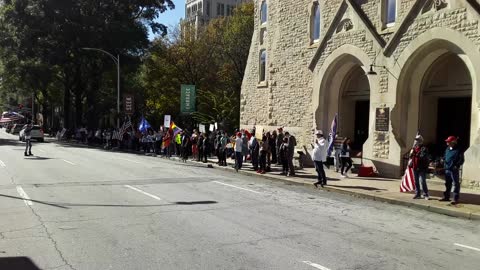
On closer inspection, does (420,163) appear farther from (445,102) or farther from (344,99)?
(344,99)

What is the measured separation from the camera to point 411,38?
1830 centimetres

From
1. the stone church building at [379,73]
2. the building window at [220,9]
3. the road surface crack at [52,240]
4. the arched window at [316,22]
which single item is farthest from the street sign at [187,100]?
the building window at [220,9]

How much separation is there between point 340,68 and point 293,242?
15783 millimetres

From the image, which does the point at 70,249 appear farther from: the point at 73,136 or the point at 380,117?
the point at 73,136

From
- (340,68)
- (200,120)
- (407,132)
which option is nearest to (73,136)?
(200,120)

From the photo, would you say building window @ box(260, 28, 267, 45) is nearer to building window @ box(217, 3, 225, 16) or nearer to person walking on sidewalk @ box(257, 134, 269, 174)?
person walking on sidewalk @ box(257, 134, 269, 174)

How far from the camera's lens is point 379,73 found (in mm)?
19875

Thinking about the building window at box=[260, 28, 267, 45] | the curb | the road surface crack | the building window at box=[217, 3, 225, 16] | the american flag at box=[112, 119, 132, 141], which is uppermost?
the building window at box=[217, 3, 225, 16]

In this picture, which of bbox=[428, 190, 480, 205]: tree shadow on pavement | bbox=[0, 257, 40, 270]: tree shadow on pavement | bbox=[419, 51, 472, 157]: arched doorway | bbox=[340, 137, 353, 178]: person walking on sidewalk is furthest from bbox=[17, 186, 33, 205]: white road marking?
bbox=[419, 51, 472, 157]: arched doorway

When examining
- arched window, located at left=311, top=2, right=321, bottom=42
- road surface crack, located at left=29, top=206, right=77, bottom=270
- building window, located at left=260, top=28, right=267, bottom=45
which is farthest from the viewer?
building window, located at left=260, top=28, right=267, bottom=45

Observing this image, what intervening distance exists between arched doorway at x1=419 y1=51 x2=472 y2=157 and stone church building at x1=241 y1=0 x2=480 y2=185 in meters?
0.04

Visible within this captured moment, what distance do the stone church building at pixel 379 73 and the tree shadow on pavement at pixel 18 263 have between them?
13017 mm

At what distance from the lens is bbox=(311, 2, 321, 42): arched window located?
23808mm

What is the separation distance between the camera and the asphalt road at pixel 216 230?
6.98m
